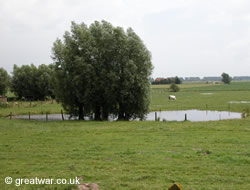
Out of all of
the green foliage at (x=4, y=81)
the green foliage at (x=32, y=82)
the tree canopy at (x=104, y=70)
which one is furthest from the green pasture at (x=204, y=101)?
the green foliage at (x=4, y=81)

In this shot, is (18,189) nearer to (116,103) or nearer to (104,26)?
(116,103)

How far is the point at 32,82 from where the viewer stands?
95562mm

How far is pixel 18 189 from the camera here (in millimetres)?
9070

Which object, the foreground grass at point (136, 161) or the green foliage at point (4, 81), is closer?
the foreground grass at point (136, 161)

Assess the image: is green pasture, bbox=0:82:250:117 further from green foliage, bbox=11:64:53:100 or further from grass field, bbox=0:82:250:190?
grass field, bbox=0:82:250:190

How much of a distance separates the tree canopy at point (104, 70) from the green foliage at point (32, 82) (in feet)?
182

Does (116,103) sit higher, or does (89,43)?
(89,43)

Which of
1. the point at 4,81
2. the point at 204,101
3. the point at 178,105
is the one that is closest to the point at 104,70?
the point at 178,105

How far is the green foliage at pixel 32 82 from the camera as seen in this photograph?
92.9 metres

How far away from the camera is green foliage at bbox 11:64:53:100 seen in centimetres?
9294

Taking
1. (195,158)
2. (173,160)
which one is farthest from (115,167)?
(195,158)

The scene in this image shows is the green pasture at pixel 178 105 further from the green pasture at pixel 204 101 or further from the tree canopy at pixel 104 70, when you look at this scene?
the tree canopy at pixel 104 70

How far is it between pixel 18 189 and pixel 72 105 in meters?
31.5

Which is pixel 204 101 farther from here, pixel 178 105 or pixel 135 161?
pixel 135 161
